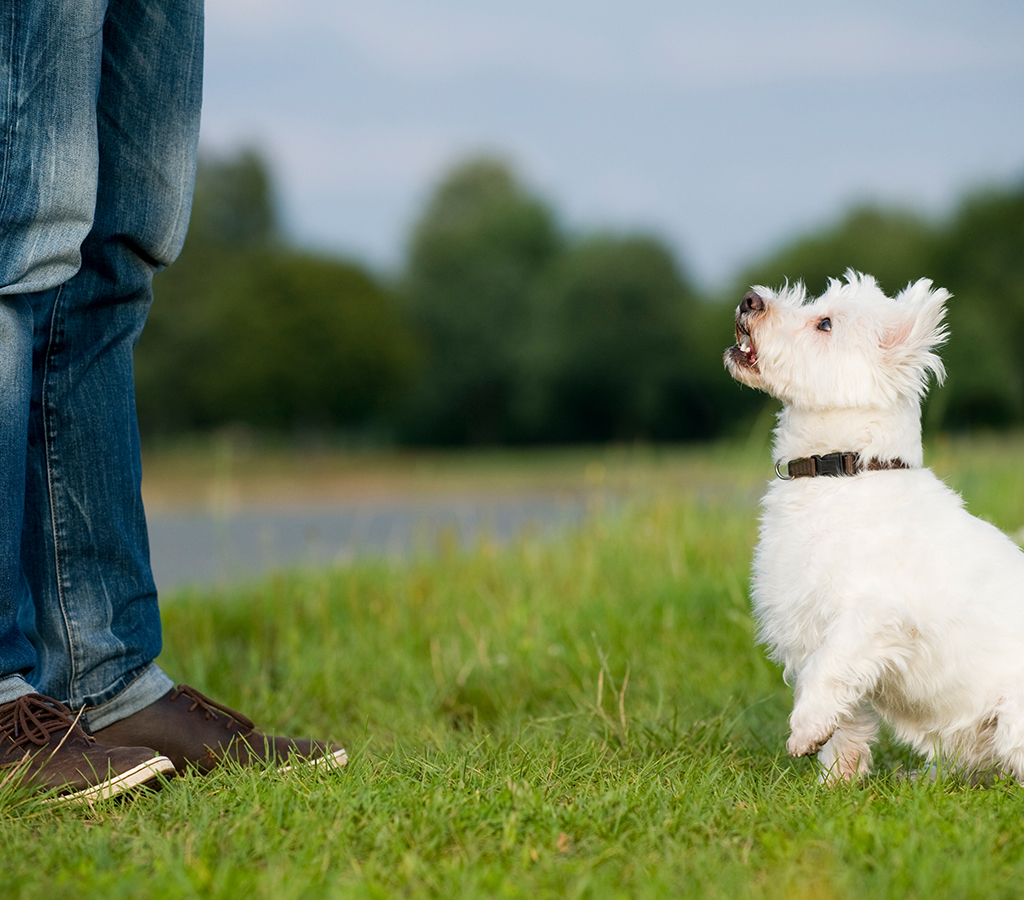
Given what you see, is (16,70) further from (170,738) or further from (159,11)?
(170,738)

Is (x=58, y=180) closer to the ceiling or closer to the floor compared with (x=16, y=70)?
closer to the floor

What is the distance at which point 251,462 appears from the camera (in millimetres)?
31234

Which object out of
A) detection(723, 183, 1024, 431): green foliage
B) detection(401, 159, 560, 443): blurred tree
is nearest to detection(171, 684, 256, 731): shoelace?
detection(723, 183, 1024, 431): green foliage

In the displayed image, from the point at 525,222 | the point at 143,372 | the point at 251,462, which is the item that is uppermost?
the point at 525,222

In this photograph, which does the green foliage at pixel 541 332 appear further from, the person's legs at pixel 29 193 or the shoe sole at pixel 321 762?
the person's legs at pixel 29 193

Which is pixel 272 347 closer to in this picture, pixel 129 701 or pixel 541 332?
pixel 541 332

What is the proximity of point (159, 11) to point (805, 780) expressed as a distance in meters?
2.44

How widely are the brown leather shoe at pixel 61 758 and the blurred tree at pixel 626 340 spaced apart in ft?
119

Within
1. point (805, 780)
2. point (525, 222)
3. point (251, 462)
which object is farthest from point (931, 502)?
point (525, 222)

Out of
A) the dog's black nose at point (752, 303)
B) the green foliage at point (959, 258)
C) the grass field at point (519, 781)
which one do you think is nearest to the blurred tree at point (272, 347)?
the green foliage at point (959, 258)

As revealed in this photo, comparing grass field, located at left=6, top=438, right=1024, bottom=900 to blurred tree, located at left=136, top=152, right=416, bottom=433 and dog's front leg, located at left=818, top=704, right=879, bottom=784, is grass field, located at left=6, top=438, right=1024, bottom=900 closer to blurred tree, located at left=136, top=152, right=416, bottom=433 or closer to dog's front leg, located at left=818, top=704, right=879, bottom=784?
dog's front leg, located at left=818, top=704, right=879, bottom=784

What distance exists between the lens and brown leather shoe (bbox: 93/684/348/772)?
7.84ft

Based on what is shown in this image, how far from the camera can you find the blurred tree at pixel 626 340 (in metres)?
38.5

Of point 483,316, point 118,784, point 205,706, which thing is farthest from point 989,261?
point 118,784
